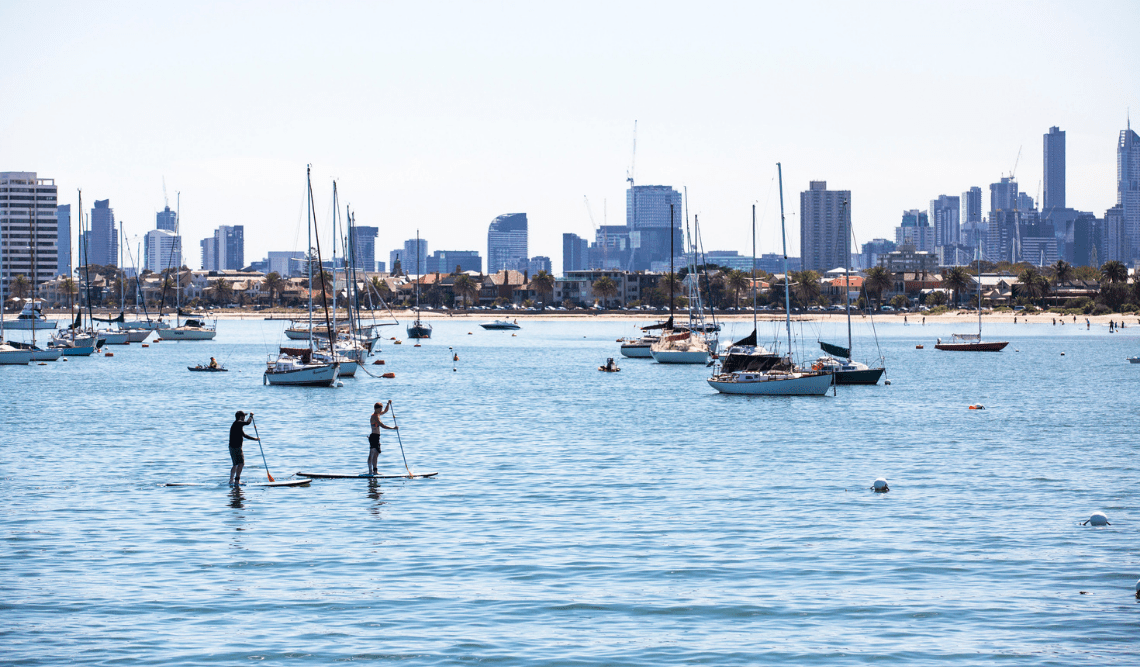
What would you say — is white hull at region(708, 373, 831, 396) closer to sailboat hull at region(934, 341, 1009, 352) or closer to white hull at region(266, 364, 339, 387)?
white hull at region(266, 364, 339, 387)

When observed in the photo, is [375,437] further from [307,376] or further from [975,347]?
[975,347]

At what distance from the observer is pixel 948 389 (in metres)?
75.9

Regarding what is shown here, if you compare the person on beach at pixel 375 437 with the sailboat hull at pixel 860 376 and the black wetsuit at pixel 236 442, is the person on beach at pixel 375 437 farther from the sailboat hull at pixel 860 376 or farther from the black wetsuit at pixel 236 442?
the sailboat hull at pixel 860 376

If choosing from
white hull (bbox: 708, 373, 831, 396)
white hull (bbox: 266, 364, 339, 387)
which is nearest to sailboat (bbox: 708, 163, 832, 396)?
white hull (bbox: 708, 373, 831, 396)

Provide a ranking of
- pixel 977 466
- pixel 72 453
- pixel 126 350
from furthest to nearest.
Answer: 1. pixel 126 350
2. pixel 72 453
3. pixel 977 466

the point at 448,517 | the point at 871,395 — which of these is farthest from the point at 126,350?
the point at 448,517

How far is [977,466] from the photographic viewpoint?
→ 126 ft

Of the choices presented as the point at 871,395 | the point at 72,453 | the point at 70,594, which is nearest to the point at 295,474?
the point at 72,453

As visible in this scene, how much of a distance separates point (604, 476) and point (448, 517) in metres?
8.34

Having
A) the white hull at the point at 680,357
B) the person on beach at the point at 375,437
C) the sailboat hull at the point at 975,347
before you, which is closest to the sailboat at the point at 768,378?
the white hull at the point at 680,357

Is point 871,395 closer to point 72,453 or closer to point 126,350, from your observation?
point 72,453

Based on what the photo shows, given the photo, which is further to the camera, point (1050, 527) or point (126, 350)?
point (126, 350)

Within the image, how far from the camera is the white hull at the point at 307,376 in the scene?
72.9 metres

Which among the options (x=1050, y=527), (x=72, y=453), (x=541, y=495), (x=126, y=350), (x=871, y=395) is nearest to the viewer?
(x=1050, y=527)
